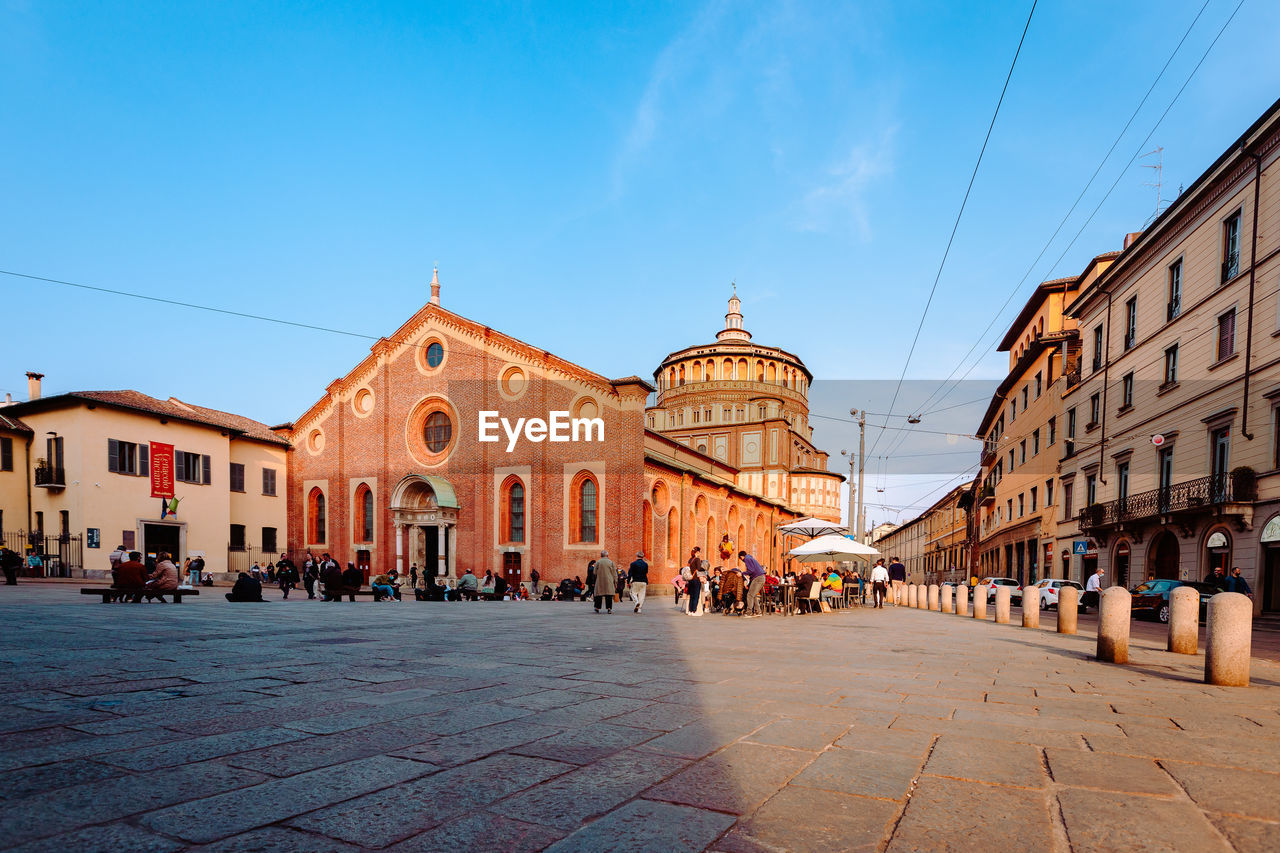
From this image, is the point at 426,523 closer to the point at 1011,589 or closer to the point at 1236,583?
the point at 1011,589

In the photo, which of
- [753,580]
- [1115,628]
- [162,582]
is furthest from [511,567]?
[1115,628]

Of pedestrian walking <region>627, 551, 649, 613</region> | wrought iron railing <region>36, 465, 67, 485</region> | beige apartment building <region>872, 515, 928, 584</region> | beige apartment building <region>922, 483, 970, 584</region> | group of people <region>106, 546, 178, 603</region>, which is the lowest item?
beige apartment building <region>872, 515, 928, 584</region>

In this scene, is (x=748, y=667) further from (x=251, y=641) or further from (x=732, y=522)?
(x=732, y=522)

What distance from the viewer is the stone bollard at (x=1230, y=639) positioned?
7.04 metres

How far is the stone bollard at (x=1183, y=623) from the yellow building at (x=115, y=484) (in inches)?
1377

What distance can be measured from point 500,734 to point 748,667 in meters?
3.86

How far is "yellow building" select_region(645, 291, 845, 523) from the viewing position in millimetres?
65688

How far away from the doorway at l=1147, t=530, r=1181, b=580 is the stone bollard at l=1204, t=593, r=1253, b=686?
20136 mm

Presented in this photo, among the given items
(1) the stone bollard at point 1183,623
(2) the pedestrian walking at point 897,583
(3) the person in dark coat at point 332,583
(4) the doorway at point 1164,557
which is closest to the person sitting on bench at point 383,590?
(3) the person in dark coat at point 332,583

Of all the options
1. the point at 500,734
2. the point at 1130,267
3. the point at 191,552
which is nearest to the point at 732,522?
the point at 1130,267

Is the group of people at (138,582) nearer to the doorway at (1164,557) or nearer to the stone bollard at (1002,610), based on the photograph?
the stone bollard at (1002,610)

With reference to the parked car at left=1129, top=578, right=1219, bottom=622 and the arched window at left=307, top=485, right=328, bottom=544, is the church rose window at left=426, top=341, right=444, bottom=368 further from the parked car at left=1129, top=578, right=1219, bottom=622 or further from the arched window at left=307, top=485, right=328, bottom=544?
the parked car at left=1129, top=578, right=1219, bottom=622

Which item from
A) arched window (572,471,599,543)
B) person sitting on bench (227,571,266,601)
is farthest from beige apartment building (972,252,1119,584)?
person sitting on bench (227,571,266,601)

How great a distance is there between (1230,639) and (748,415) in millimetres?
60439
